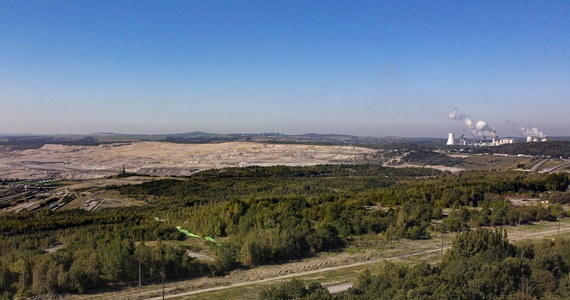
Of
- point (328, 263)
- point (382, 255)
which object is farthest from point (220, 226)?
point (382, 255)

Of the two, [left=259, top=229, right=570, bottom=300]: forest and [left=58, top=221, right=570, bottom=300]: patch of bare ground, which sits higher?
[left=259, top=229, right=570, bottom=300]: forest

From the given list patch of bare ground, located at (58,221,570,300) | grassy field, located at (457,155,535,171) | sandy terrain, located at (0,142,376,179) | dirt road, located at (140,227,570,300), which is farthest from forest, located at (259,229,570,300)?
grassy field, located at (457,155,535,171)

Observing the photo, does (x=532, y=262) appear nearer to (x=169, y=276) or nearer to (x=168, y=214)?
(x=169, y=276)

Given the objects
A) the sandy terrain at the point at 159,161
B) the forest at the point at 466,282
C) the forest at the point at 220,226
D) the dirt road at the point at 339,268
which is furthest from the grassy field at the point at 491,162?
the forest at the point at 466,282

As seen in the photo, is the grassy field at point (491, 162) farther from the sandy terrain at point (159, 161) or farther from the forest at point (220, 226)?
the forest at point (220, 226)

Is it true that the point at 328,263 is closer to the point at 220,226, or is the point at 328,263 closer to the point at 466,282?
the point at 466,282

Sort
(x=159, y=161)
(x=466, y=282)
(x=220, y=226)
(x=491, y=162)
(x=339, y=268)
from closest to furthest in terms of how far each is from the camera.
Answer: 1. (x=466, y=282)
2. (x=339, y=268)
3. (x=220, y=226)
4. (x=491, y=162)
5. (x=159, y=161)

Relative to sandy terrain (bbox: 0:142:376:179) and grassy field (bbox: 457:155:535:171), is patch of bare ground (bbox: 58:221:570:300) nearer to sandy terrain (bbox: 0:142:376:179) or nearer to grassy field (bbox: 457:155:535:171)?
sandy terrain (bbox: 0:142:376:179)
